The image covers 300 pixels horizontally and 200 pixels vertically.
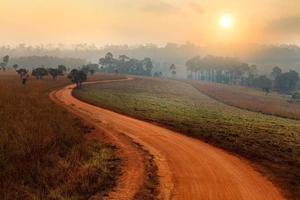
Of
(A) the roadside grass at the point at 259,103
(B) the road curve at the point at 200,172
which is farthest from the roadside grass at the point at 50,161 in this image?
(A) the roadside grass at the point at 259,103

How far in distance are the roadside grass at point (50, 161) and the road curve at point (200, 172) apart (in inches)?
111

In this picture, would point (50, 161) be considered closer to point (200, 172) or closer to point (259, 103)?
point (200, 172)

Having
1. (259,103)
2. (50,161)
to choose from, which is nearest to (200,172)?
(50,161)

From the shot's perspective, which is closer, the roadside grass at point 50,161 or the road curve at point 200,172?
the roadside grass at point 50,161

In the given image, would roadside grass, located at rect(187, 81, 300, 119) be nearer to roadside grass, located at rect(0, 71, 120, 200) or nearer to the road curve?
the road curve

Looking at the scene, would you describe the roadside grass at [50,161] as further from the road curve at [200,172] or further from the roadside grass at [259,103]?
the roadside grass at [259,103]

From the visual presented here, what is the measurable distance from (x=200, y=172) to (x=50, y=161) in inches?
322

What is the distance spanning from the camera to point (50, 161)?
2123cm

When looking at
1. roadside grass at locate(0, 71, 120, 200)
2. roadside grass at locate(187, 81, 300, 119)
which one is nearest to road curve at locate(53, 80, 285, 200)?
roadside grass at locate(0, 71, 120, 200)

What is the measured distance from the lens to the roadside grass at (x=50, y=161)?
16.6 m

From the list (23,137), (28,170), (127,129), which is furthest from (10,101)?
(28,170)

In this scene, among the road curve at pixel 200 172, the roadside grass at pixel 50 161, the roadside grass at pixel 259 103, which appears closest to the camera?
the roadside grass at pixel 50 161

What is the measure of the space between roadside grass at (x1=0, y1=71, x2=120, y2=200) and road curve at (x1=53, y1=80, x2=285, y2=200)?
2.83 meters

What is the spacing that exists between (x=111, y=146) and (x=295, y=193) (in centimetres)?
1188
